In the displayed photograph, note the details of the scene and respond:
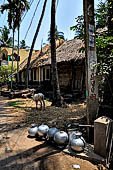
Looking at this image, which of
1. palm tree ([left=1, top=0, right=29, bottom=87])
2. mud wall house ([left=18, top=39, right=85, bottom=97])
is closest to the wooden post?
mud wall house ([left=18, top=39, right=85, bottom=97])

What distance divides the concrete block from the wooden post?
1.99 feet

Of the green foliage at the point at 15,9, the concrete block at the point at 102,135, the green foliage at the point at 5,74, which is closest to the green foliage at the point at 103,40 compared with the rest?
the concrete block at the point at 102,135

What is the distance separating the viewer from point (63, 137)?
321 centimetres

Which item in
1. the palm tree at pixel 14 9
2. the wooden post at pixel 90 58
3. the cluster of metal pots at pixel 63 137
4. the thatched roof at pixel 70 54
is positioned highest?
the palm tree at pixel 14 9

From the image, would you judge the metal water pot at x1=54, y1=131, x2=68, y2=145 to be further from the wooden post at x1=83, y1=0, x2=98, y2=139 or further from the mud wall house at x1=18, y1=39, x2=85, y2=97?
the mud wall house at x1=18, y1=39, x2=85, y2=97

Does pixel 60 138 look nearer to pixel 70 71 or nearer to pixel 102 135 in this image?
pixel 102 135

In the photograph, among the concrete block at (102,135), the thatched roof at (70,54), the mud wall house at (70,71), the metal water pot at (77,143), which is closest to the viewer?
the concrete block at (102,135)

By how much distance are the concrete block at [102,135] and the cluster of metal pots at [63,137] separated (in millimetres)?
322

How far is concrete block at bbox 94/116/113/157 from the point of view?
2.75 m

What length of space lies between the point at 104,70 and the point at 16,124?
360 centimetres

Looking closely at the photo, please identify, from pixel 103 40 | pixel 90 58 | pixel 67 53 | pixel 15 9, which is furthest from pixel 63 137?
pixel 15 9

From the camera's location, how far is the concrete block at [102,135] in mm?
2748

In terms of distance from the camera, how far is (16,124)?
520 cm

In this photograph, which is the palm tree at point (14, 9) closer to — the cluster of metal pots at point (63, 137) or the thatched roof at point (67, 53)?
the thatched roof at point (67, 53)
